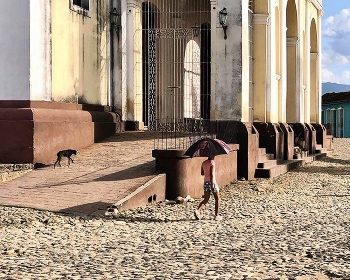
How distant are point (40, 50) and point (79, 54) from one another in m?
1.60

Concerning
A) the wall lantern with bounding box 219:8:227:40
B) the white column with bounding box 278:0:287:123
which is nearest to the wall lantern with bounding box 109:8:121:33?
the wall lantern with bounding box 219:8:227:40

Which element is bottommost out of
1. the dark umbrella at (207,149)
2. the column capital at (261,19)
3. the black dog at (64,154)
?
the black dog at (64,154)

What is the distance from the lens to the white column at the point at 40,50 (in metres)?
11.6

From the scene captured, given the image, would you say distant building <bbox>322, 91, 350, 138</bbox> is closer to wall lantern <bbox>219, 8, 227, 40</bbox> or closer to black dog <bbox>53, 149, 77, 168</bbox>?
wall lantern <bbox>219, 8, 227, 40</bbox>

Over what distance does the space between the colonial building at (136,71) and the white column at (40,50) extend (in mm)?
21

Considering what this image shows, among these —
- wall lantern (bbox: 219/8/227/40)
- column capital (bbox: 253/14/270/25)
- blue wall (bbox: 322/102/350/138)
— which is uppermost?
column capital (bbox: 253/14/270/25)

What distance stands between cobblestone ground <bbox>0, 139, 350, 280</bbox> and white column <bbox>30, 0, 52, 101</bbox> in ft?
13.1

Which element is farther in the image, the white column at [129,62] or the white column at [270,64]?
the white column at [270,64]

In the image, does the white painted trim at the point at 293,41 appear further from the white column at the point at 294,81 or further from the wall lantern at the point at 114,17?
the wall lantern at the point at 114,17

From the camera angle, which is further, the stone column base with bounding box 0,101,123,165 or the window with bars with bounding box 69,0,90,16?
the window with bars with bounding box 69,0,90,16

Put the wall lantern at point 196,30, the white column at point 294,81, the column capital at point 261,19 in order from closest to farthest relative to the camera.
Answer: the column capital at point 261,19
the wall lantern at point 196,30
the white column at point 294,81

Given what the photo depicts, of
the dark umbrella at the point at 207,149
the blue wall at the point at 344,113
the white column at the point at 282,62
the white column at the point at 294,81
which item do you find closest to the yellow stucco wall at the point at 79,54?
the dark umbrella at the point at 207,149

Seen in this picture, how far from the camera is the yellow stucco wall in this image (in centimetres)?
1240

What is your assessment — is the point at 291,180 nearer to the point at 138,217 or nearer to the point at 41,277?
the point at 138,217
